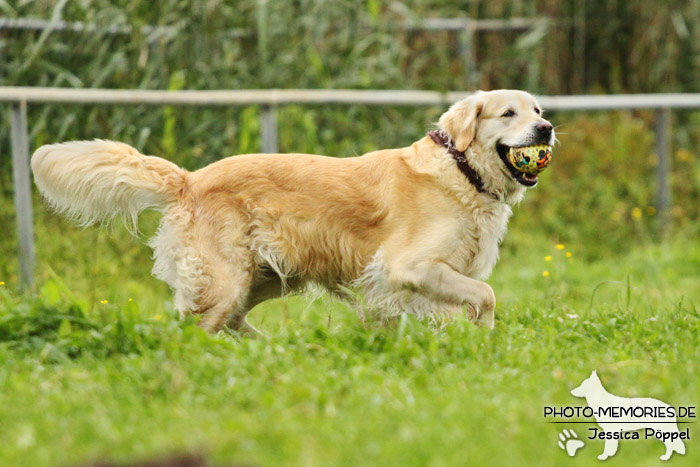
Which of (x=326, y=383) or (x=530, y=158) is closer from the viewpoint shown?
(x=326, y=383)

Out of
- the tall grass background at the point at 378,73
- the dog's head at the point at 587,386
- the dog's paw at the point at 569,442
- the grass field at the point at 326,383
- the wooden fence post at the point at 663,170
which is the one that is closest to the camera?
the grass field at the point at 326,383

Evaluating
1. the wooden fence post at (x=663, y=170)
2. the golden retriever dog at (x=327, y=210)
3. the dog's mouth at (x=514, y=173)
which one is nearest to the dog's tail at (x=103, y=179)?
the golden retriever dog at (x=327, y=210)

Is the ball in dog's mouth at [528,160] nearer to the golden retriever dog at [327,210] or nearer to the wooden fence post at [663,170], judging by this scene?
the golden retriever dog at [327,210]

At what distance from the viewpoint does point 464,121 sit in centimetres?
543

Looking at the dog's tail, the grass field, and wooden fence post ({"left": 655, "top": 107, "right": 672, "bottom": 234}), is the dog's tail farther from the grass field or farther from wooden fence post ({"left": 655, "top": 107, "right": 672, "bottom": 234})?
wooden fence post ({"left": 655, "top": 107, "right": 672, "bottom": 234})

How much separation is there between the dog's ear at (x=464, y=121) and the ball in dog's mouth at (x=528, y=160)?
239mm

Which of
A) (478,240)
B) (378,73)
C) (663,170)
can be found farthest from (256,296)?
(663,170)

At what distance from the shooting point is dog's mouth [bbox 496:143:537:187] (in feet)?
17.4

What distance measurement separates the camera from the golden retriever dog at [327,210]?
5246 millimetres

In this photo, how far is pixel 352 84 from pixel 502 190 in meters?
4.04

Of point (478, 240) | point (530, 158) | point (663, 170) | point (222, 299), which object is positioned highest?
point (530, 158)

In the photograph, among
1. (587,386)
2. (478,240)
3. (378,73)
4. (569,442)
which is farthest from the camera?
(378,73)

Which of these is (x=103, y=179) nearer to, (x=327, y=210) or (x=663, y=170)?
(x=327, y=210)

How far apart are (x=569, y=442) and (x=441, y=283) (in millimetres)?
1960
